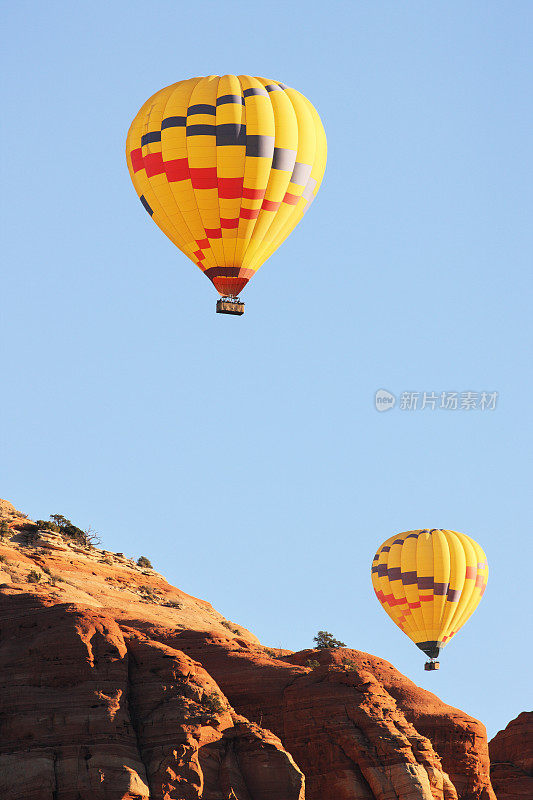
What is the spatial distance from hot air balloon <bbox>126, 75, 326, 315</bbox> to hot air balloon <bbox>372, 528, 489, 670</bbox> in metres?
25.7

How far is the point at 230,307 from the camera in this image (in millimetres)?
53719

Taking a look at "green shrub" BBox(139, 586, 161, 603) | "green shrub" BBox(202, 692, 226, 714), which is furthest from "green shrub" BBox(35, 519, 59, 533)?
"green shrub" BBox(202, 692, 226, 714)

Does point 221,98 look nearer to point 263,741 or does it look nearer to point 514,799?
point 263,741

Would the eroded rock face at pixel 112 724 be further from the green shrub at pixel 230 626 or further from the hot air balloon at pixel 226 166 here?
the hot air balloon at pixel 226 166

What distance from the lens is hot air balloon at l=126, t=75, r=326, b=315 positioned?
5309 cm

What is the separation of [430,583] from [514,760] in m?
14.1

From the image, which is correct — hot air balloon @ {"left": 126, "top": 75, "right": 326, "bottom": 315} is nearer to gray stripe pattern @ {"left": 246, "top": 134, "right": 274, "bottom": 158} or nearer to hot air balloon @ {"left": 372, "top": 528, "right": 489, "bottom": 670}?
gray stripe pattern @ {"left": 246, "top": 134, "right": 274, "bottom": 158}

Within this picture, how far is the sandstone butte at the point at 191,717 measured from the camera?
106 ft

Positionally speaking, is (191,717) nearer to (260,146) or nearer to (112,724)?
(112,724)

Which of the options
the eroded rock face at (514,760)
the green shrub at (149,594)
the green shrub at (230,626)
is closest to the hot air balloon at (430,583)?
the eroded rock face at (514,760)

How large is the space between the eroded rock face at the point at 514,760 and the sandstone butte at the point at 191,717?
524 inches

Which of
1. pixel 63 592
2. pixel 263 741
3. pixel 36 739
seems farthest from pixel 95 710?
pixel 63 592

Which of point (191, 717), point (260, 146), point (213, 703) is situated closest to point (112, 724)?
point (191, 717)

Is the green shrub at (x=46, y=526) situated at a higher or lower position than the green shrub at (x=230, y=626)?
higher
